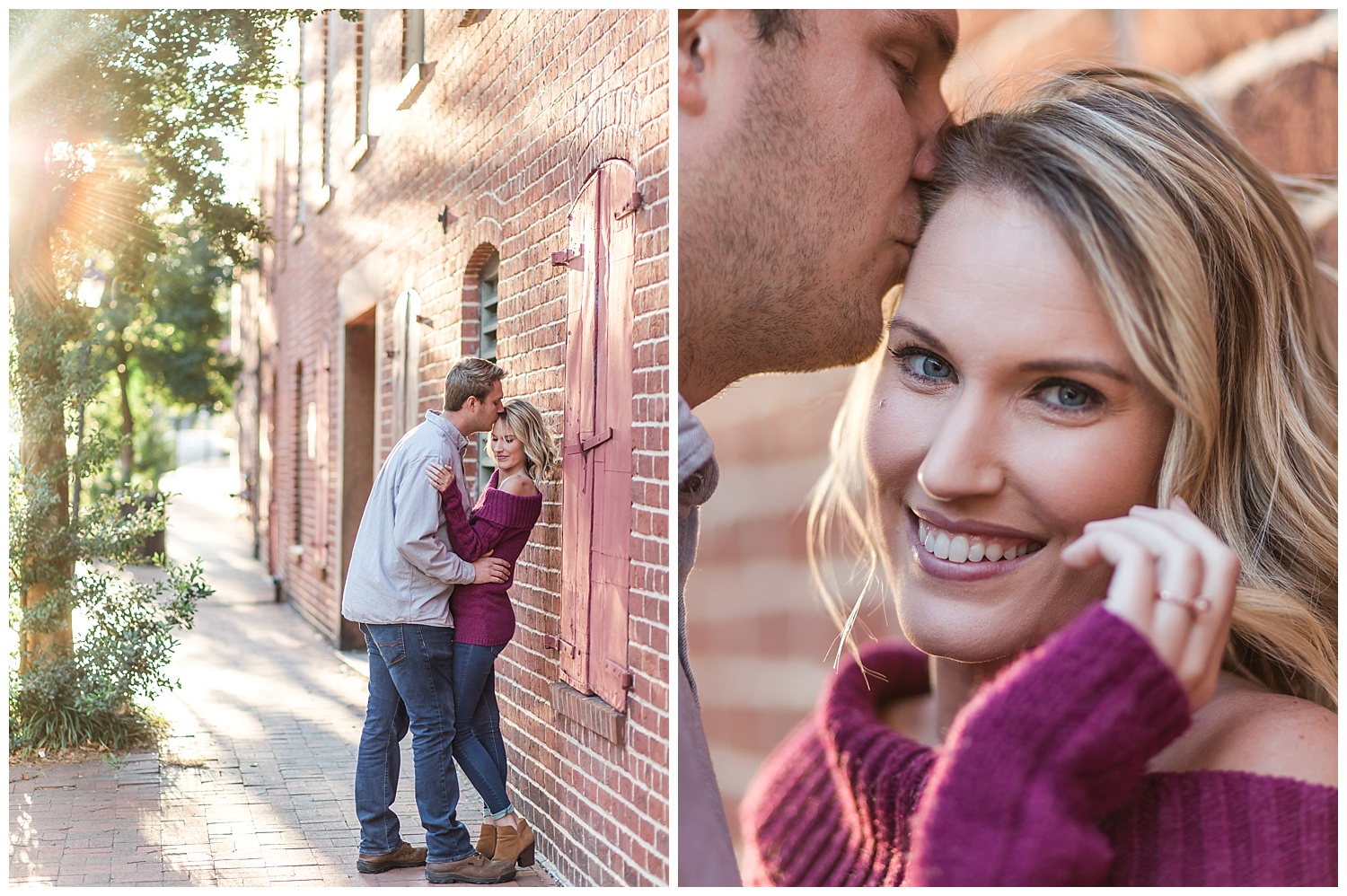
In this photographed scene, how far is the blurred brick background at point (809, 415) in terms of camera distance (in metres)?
2.47

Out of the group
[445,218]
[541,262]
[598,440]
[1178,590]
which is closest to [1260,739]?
[1178,590]

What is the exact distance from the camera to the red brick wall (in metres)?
3.79

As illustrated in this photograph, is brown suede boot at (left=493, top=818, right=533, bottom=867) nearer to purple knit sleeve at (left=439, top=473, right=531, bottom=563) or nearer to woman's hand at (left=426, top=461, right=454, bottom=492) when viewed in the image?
purple knit sleeve at (left=439, top=473, right=531, bottom=563)

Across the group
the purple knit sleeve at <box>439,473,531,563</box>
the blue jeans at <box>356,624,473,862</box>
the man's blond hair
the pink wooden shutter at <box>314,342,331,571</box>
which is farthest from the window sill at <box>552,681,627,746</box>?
the pink wooden shutter at <box>314,342,331,571</box>

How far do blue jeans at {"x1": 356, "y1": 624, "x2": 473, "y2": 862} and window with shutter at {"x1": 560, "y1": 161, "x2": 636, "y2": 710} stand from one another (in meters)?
0.49

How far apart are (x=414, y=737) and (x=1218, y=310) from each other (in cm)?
334

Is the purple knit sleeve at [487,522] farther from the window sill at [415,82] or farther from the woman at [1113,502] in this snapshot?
the window sill at [415,82]

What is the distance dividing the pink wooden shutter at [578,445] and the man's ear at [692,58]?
115 cm

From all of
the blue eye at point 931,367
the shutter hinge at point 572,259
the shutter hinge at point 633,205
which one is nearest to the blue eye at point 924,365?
the blue eye at point 931,367

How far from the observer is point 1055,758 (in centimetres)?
219

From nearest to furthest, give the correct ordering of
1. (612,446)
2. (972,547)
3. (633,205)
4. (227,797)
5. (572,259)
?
(972,547)
(633,205)
(612,446)
(572,259)
(227,797)

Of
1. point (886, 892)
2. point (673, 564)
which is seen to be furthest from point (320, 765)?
point (886, 892)

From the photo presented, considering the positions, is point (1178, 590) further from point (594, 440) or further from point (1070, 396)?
point (594, 440)

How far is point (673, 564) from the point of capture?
3.36 m
